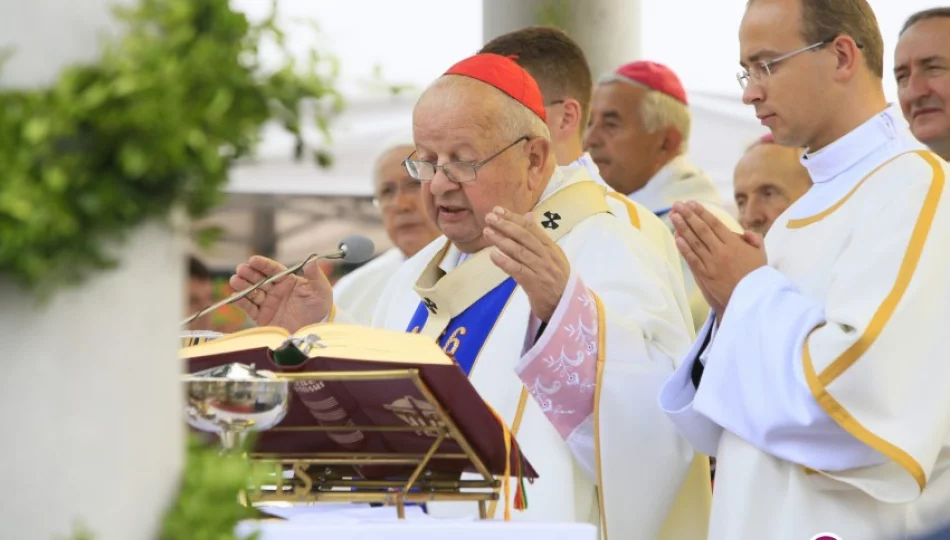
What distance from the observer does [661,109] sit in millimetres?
6375

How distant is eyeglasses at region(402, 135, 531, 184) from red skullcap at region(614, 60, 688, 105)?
236cm

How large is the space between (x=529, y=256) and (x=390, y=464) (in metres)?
0.73

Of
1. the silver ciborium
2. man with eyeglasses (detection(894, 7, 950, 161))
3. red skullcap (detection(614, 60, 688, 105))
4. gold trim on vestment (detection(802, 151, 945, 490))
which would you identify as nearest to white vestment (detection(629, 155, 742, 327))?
red skullcap (detection(614, 60, 688, 105))

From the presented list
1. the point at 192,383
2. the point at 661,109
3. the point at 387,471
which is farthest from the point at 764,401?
the point at 661,109

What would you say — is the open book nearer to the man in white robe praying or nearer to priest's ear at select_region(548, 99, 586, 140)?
the man in white robe praying

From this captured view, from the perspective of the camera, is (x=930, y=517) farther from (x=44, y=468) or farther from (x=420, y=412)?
(x=44, y=468)

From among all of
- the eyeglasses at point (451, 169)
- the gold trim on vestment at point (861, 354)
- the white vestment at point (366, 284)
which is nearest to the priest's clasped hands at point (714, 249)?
the gold trim on vestment at point (861, 354)

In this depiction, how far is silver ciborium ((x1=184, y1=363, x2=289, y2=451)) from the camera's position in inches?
92.2

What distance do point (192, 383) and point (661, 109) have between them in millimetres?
4334

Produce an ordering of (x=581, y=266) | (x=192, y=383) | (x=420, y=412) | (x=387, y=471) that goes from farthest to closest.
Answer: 1. (x=581, y=266)
2. (x=387, y=471)
3. (x=420, y=412)
4. (x=192, y=383)

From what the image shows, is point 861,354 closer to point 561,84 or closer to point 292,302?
point 292,302

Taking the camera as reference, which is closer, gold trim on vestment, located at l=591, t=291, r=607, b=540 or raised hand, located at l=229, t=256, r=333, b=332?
gold trim on vestment, located at l=591, t=291, r=607, b=540

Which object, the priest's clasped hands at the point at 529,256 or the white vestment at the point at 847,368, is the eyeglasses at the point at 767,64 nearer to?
the white vestment at the point at 847,368

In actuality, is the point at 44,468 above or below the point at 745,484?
above
